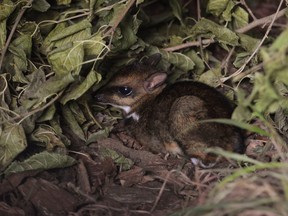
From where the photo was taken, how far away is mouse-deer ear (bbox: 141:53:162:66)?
21.1 ft

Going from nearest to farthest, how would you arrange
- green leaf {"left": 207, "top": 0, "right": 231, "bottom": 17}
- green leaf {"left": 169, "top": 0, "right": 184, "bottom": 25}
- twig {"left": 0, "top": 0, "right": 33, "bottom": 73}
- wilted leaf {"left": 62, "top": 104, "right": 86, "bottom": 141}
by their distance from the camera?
Result: twig {"left": 0, "top": 0, "right": 33, "bottom": 73}, wilted leaf {"left": 62, "top": 104, "right": 86, "bottom": 141}, green leaf {"left": 207, "top": 0, "right": 231, "bottom": 17}, green leaf {"left": 169, "top": 0, "right": 184, "bottom": 25}

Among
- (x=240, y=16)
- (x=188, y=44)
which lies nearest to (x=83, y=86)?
(x=188, y=44)

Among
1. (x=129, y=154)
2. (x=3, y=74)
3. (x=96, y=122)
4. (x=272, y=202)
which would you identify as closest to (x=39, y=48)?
(x=3, y=74)

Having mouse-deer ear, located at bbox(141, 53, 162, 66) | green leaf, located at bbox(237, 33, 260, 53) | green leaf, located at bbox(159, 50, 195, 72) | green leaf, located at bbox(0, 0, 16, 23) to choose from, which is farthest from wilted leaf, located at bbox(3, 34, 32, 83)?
green leaf, located at bbox(237, 33, 260, 53)

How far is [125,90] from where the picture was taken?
644cm

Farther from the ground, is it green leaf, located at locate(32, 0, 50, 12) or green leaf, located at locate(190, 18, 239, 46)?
green leaf, located at locate(32, 0, 50, 12)

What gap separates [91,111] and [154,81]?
2.38ft

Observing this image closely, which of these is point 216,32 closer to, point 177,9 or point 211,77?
point 211,77

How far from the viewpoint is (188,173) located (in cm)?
581

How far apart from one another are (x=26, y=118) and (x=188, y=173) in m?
1.59

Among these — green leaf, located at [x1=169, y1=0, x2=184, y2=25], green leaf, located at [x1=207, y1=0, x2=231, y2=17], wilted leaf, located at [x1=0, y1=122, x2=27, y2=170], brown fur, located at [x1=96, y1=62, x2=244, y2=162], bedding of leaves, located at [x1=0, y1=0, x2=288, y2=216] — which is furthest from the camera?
green leaf, located at [x1=169, y1=0, x2=184, y2=25]

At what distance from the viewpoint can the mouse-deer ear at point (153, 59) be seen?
21.1 feet

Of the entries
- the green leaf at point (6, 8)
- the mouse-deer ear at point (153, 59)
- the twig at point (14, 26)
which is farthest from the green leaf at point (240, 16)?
the green leaf at point (6, 8)

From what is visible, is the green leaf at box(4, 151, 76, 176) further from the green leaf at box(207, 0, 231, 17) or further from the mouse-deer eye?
the green leaf at box(207, 0, 231, 17)
